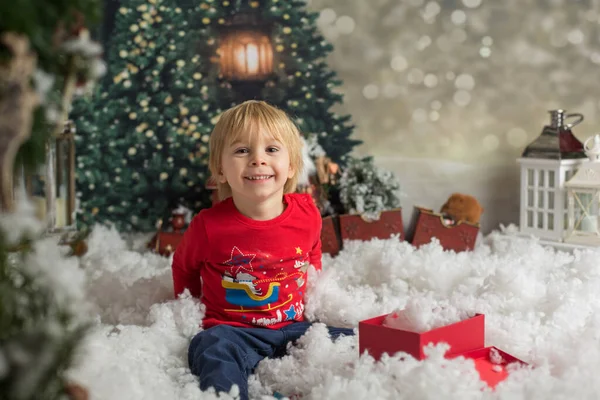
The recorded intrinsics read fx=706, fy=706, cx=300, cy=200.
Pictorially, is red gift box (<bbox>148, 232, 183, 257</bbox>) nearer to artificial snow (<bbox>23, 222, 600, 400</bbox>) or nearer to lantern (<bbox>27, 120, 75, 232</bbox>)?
artificial snow (<bbox>23, 222, 600, 400</bbox>)

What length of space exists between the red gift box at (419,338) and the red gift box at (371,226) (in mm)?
1671

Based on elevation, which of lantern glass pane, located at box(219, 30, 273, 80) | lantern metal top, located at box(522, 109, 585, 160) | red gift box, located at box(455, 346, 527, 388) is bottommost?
red gift box, located at box(455, 346, 527, 388)

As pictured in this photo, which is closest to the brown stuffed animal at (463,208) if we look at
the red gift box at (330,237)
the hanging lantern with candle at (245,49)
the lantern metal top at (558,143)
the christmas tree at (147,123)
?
the lantern metal top at (558,143)

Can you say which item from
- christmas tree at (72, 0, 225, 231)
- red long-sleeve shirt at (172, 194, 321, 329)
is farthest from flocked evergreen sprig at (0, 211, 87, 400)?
christmas tree at (72, 0, 225, 231)

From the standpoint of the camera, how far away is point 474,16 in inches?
150

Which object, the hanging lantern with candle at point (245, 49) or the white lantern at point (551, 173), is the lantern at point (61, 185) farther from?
the white lantern at point (551, 173)

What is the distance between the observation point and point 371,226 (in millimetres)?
3408

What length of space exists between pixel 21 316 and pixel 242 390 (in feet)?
2.58

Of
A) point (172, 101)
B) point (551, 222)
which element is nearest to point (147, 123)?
point (172, 101)

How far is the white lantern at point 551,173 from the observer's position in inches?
128

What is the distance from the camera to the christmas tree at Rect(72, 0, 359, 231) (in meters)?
3.76

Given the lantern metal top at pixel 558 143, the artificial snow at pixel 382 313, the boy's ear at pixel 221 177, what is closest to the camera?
the artificial snow at pixel 382 313

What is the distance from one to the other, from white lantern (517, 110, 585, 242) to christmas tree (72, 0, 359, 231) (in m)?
0.97

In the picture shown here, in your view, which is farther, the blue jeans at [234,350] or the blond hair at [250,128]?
the blond hair at [250,128]
